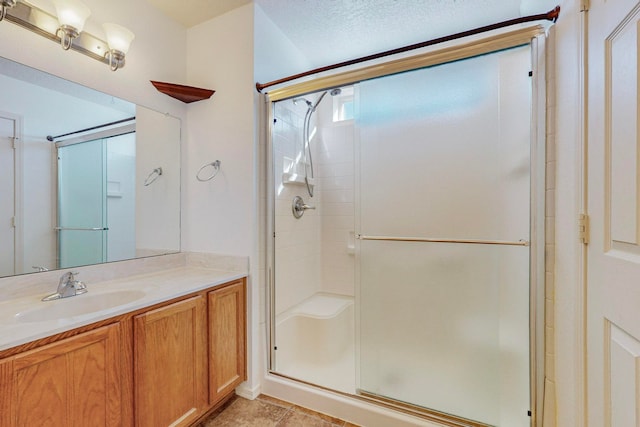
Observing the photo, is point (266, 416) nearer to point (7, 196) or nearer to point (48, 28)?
point (7, 196)

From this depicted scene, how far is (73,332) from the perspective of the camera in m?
0.99

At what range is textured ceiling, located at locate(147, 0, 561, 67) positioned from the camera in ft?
5.82

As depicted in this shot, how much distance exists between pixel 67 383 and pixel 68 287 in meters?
0.51

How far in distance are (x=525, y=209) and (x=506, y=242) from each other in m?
0.18

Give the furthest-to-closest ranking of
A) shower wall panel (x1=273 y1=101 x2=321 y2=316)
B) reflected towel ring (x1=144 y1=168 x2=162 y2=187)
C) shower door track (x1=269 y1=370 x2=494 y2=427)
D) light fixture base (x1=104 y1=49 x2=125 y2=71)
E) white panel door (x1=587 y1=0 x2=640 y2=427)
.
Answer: shower wall panel (x1=273 y1=101 x2=321 y2=316) < reflected towel ring (x1=144 y1=168 x2=162 y2=187) < light fixture base (x1=104 y1=49 x2=125 y2=71) < shower door track (x1=269 y1=370 x2=494 y2=427) < white panel door (x1=587 y1=0 x2=640 y2=427)

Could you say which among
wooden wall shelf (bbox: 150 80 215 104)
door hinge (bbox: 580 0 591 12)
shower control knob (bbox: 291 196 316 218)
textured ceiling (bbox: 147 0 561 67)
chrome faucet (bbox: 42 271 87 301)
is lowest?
chrome faucet (bbox: 42 271 87 301)

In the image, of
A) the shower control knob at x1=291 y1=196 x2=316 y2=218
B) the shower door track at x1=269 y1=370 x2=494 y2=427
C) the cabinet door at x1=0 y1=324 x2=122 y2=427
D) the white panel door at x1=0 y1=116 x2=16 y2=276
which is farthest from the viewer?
the shower control knob at x1=291 y1=196 x2=316 y2=218

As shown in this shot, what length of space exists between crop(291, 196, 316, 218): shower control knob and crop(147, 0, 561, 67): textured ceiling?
4.18 ft

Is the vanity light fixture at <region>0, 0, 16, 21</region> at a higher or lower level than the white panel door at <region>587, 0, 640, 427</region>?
higher

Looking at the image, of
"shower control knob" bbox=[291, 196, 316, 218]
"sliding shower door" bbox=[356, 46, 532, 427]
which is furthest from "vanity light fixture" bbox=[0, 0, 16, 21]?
"shower control knob" bbox=[291, 196, 316, 218]

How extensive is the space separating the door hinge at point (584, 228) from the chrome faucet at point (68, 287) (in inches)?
85.0

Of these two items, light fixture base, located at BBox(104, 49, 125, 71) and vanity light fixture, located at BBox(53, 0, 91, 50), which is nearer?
vanity light fixture, located at BBox(53, 0, 91, 50)

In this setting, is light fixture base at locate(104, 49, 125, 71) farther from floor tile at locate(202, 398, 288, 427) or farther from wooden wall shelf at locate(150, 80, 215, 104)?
floor tile at locate(202, 398, 288, 427)

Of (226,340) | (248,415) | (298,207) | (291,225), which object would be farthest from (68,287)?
(298,207)
